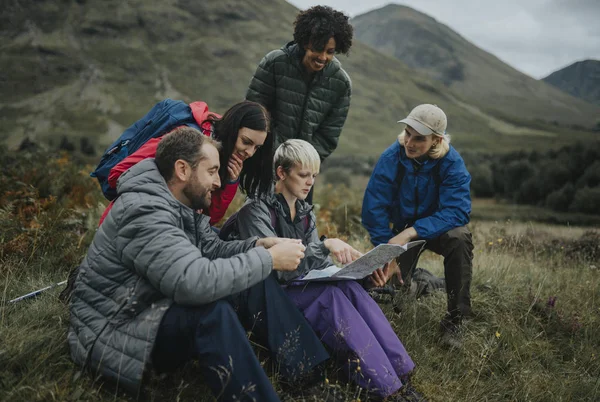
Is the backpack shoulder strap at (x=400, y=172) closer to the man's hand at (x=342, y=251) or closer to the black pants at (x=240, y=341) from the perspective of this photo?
the man's hand at (x=342, y=251)

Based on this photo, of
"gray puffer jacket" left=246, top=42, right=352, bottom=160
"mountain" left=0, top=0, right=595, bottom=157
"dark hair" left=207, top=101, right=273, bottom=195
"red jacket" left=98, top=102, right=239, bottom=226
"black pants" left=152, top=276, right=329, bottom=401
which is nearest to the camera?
"black pants" left=152, top=276, right=329, bottom=401

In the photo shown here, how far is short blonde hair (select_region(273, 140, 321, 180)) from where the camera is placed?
3299 millimetres

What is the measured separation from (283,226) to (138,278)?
126 centimetres

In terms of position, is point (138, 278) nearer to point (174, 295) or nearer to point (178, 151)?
point (174, 295)

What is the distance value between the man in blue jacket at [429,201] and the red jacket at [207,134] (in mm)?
1377

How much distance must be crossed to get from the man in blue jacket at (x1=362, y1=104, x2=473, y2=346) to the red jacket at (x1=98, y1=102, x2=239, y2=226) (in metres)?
1.38

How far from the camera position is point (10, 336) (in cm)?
252

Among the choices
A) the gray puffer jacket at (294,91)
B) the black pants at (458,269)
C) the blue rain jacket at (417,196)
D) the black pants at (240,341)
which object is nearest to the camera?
the black pants at (240,341)

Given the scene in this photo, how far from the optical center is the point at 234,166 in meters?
3.33

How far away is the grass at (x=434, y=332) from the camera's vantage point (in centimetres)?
238

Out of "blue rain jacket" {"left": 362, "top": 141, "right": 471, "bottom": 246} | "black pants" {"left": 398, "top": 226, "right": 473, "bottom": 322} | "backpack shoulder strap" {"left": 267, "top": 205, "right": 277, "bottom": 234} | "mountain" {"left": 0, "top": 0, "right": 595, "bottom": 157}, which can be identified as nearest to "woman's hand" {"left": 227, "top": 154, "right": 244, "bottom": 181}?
"backpack shoulder strap" {"left": 267, "top": 205, "right": 277, "bottom": 234}

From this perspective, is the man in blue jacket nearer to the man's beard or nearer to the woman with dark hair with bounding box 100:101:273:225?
the woman with dark hair with bounding box 100:101:273:225

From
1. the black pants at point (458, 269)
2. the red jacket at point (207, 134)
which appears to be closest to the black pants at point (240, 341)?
the red jacket at point (207, 134)

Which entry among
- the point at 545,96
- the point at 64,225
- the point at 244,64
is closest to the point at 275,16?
the point at 244,64
